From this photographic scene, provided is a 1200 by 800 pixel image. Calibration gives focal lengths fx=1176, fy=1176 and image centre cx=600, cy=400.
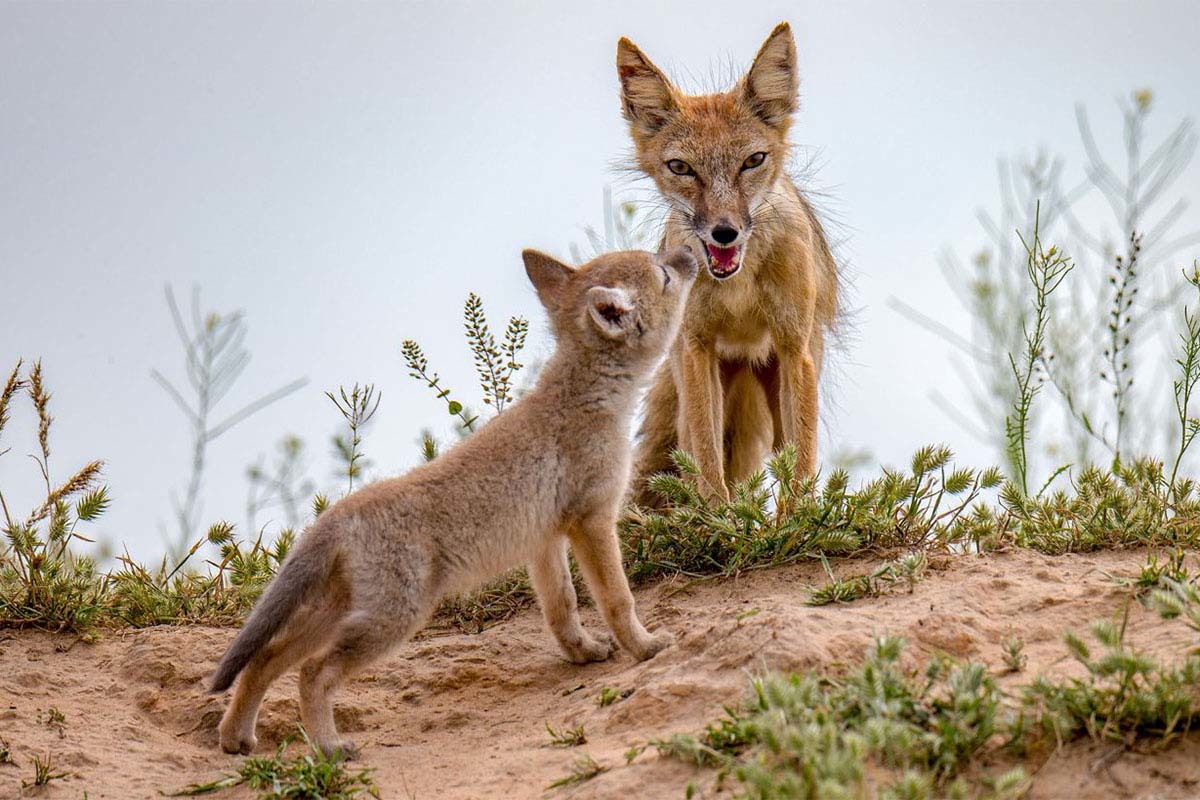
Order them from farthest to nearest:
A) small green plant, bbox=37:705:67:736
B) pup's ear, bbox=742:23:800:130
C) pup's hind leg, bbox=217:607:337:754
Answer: pup's ear, bbox=742:23:800:130 < small green plant, bbox=37:705:67:736 < pup's hind leg, bbox=217:607:337:754

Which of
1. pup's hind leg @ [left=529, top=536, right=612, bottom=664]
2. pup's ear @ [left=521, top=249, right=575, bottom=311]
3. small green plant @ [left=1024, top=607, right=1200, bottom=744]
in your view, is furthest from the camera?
pup's ear @ [left=521, top=249, right=575, bottom=311]

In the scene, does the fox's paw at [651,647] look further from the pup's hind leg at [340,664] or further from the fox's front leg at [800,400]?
the fox's front leg at [800,400]

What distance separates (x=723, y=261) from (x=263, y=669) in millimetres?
A: 3162

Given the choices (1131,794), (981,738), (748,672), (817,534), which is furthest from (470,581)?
(1131,794)

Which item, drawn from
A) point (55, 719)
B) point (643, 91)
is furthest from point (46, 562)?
point (643, 91)

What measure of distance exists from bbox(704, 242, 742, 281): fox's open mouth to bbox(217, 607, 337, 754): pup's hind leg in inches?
113

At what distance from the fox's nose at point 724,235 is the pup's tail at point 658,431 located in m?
1.68

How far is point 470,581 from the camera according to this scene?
448 centimetres

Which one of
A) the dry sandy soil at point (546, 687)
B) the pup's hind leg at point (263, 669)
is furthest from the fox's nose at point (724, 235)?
the pup's hind leg at point (263, 669)

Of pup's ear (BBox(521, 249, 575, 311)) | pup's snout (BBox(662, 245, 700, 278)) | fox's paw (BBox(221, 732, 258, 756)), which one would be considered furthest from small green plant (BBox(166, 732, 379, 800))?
pup's snout (BBox(662, 245, 700, 278))

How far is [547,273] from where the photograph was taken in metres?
5.36

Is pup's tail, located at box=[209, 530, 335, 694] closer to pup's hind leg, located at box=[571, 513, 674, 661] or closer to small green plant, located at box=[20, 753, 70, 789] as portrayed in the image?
small green plant, located at box=[20, 753, 70, 789]

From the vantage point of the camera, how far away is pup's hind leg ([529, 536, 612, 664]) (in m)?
4.86

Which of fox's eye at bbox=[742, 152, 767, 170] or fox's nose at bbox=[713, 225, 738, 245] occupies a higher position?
fox's eye at bbox=[742, 152, 767, 170]
